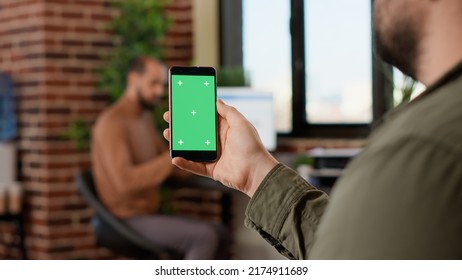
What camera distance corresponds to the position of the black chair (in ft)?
11.6

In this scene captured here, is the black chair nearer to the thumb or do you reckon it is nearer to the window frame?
the window frame

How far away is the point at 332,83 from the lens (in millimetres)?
4332

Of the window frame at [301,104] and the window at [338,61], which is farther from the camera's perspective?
the window frame at [301,104]

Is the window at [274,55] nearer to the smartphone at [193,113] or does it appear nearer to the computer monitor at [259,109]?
the computer monitor at [259,109]

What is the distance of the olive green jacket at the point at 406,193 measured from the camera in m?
0.59

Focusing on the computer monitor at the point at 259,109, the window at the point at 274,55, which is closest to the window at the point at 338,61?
the window at the point at 274,55

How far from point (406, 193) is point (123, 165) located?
10.3ft

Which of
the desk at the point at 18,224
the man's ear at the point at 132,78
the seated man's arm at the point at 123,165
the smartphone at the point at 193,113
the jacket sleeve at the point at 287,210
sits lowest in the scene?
the desk at the point at 18,224

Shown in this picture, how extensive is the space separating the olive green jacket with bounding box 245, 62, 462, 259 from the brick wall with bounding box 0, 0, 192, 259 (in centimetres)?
398

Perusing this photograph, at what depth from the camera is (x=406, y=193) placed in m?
0.59
